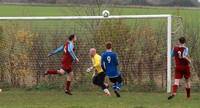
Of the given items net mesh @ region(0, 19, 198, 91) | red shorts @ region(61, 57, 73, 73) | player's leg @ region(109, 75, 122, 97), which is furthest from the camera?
net mesh @ region(0, 19, 198, 91)

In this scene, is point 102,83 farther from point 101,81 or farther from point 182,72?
point 182,72

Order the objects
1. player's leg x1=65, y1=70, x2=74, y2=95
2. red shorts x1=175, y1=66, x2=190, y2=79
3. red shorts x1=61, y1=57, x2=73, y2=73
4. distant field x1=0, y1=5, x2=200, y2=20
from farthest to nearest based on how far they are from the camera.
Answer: distant field x1=0, y1=5, x2=200, y2=20, player's leg x1=65, y1=70, x2=74, y2=95, red shorts x1=61, y1=57, x2=73, y2=73, red shorts x1=175, y1=66, x2=190, y2=79

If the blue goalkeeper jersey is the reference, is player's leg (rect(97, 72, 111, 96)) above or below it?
below

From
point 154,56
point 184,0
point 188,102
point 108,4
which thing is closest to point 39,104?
point 188,102

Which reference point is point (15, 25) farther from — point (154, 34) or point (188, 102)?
point (188, 102)

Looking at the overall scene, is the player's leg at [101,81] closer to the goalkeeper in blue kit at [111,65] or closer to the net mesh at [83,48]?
the goalkeeper in blue kit at [111,65]

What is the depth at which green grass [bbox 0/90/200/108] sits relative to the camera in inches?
607

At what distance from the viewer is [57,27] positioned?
2005 centimetres

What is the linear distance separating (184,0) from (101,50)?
→ 75.5ft

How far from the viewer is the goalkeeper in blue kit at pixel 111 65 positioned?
57.0 ft

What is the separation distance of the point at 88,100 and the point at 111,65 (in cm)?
141

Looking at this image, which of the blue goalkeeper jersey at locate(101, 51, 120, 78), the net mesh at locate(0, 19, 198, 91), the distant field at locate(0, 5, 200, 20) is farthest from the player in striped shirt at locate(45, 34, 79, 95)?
the distant field at locate(0, 5, 200, 20)

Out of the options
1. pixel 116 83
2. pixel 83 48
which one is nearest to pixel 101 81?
pixel 116 83

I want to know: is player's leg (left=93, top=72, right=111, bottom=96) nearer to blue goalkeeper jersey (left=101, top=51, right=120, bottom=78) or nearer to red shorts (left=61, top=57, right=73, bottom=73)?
blue goalkeeper jersey (left=101, top=51, right=120, bottom=78)
